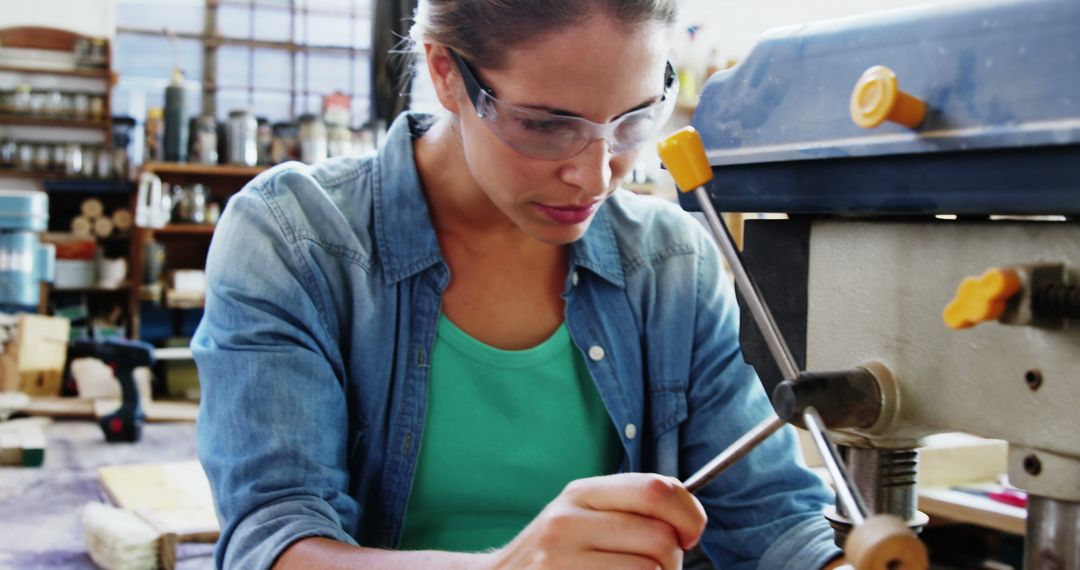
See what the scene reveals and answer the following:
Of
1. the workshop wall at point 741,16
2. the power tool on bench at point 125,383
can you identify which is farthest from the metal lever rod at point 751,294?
the workshop wall at point 741,16

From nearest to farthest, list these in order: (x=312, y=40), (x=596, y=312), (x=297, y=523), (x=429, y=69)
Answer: (x=297, y=523), (x=429, y=69), (x=596, y=312), (x=312, y=40)

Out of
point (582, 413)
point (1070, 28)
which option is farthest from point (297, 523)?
point (1070, 28)

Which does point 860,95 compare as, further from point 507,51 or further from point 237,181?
point 237,181

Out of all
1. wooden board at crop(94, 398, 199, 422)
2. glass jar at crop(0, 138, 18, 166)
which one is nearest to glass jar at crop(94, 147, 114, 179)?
glass jar at crop(0, 138, 18, 166)

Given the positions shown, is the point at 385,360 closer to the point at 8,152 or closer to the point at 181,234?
the point at 181,234

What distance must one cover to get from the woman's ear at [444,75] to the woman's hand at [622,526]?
1.70 feet

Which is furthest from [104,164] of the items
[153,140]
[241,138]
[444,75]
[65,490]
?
[444,75]

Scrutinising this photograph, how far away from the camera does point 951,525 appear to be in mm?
2863

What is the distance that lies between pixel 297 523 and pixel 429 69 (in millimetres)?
535

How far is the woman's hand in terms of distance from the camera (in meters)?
0.78

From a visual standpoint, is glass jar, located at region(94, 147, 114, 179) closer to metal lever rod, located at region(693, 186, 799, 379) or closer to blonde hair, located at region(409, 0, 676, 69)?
blonde hair, located at region(409, 0, 676, 69)

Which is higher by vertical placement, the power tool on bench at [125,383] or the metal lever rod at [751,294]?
the metal lever rod at [751,294]

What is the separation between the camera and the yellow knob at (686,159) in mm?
716

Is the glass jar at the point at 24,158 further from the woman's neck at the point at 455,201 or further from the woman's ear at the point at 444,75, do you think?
the woman's ear at the point at 444,75
